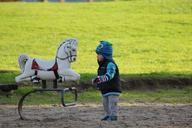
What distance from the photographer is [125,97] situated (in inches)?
698

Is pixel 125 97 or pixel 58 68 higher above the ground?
pixel 58 68

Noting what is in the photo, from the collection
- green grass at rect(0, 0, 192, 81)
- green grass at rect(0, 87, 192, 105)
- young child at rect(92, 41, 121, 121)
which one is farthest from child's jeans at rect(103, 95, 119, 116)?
green grass at rect(0, 0, 192, 81)

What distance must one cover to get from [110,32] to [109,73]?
60.1ft

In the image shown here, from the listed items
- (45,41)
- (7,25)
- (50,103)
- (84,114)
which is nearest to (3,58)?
(45,41)

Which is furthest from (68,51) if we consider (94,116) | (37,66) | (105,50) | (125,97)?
(125,97)

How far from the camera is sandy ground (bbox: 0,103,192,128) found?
12.4m

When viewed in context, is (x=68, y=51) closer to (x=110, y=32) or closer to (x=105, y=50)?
(x=105, y=50)

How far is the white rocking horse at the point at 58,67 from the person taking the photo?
1301 cm

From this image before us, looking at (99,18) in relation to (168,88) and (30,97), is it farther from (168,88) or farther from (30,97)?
(30,97)

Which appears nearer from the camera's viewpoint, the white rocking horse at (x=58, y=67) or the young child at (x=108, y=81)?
the young child at (x=108, y=81)

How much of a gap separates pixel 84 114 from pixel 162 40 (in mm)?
15873

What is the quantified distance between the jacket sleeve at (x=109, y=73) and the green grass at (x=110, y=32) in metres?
8.78

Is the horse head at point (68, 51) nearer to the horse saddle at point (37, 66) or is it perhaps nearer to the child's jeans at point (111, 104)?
the horse saddle at point (37, 66)

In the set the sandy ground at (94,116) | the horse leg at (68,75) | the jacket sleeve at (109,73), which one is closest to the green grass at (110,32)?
the sandy ground at (94,116)
